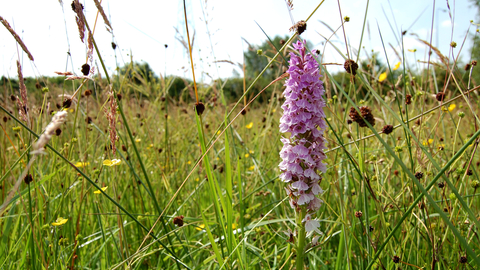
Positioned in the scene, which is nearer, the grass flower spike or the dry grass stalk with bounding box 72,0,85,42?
the dry grass stalk with bounding box 72,0,85,42

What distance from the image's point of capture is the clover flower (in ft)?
3.38

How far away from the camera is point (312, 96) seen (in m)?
1.04

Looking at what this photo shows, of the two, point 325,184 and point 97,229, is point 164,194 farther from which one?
point 325,184

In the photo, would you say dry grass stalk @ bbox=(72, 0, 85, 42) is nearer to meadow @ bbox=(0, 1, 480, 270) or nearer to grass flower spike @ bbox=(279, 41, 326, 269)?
meadow @ bbox=(0, 1, 480, 270)

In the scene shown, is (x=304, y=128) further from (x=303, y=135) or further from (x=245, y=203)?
(x=245, y=203)

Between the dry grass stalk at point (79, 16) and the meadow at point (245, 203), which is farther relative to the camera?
the meadow at point (245, 203)

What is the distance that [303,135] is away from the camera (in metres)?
1.08

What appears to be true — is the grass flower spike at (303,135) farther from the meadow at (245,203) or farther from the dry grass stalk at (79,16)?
the dry grass stalk at (79,16)

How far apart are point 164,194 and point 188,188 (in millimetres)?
227

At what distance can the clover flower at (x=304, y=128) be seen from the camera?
1029 mm

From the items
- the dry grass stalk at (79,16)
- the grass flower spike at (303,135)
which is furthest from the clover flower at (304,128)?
the dry grass stalk at (79,16)

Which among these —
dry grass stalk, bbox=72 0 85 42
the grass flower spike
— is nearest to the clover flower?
the grass flower spike

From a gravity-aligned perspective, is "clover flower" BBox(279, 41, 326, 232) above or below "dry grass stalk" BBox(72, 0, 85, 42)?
below

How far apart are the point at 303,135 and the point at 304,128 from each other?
1.6 inches
